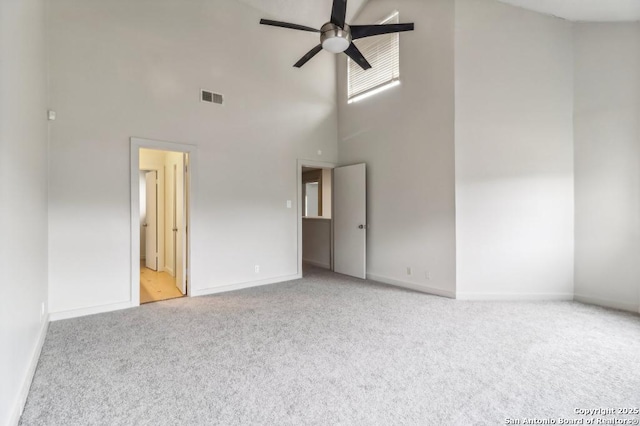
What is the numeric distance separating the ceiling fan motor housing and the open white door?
2367 millimetres

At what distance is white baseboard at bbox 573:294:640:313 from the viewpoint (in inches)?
147

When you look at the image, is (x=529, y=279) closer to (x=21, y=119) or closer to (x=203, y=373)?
(x=203, y=373)

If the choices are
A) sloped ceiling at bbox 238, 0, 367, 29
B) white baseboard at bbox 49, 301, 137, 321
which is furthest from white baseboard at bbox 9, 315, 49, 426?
sloped ceiling at bbox 238, 0, 367, 29

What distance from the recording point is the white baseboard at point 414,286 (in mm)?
4339

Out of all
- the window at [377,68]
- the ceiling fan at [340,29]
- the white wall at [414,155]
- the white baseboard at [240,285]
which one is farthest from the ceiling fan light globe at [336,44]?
the white baseboard at [240,285]

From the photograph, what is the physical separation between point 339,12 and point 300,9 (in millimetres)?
2676

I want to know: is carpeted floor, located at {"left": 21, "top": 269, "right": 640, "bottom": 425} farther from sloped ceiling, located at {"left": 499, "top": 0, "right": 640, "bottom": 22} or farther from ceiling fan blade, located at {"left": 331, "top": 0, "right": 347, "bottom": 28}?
sloped ceiling, located at {"left": 499, "top": 0, "right": 640, "bottom": 22}

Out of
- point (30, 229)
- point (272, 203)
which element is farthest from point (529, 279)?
point (30, 229)

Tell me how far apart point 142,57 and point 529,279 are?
5.85 metres

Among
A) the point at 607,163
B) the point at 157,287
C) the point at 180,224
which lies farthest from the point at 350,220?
the point at 607,163

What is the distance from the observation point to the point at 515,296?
4207mm

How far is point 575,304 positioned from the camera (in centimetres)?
403

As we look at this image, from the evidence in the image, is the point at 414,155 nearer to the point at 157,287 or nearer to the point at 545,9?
the point at 545,9

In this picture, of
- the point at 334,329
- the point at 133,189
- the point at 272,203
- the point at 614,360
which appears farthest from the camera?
the point at 272,203
